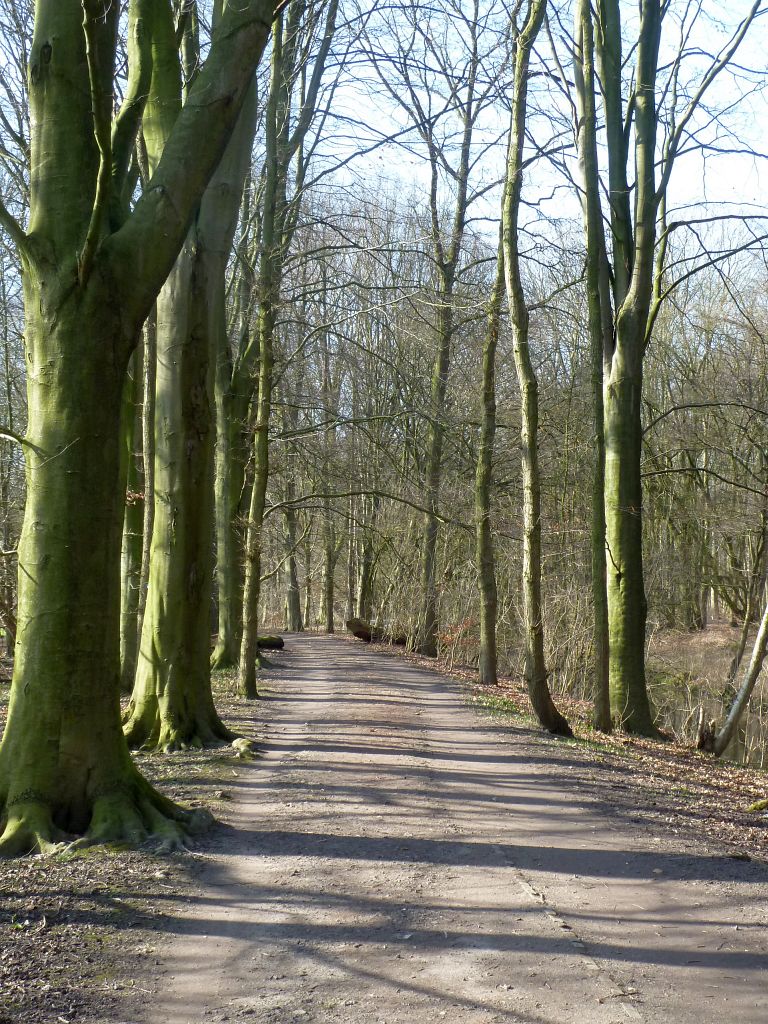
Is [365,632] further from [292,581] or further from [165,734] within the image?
[165,734]

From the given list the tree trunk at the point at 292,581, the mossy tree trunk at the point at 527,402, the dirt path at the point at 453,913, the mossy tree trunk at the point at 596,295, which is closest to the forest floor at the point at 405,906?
the dirt path at the point at 453,913

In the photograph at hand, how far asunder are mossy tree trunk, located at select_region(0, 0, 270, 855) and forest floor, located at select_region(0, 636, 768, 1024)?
0.62m

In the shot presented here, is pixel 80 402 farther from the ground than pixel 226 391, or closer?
closer

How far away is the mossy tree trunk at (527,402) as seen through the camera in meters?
11.8

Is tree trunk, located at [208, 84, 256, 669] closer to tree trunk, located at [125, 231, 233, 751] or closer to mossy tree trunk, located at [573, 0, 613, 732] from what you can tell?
tree trunk, located at [125, 231, 233, 751]

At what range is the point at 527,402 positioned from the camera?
12203mm

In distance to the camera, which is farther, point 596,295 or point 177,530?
point 596,295

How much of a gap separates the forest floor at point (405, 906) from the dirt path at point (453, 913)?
2 cm

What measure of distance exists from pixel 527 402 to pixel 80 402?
7.18m

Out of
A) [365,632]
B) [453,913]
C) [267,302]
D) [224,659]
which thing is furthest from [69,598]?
[365,632]

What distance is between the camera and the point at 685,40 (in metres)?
14.4

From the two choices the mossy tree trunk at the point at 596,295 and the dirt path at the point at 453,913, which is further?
the mossy tree trunk at the point at 596,295

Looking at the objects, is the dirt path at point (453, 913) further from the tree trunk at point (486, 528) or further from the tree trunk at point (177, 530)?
the tree trunk at point (486, 528)

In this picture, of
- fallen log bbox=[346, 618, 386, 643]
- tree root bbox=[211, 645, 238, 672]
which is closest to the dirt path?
tree root bbox=[211, 645, 238, 672]
